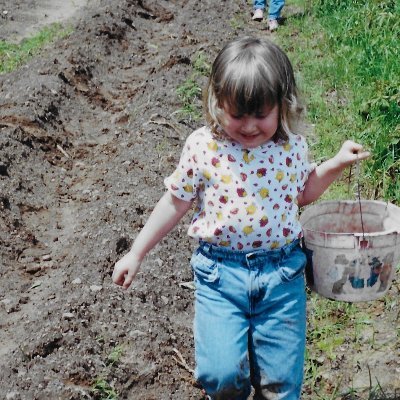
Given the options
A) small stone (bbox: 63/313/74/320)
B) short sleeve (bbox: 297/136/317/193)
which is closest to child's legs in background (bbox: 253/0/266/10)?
small stone (bbox: 63/313/74/320)

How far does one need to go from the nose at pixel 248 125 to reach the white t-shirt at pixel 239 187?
111mm

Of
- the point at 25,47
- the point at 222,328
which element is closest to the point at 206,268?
the point at 222,328

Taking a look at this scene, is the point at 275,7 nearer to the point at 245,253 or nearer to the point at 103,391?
the point at 103,391

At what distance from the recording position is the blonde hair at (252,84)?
2301 mm

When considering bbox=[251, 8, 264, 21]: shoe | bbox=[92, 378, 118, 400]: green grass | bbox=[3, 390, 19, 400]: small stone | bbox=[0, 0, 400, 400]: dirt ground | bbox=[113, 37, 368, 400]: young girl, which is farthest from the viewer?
bbox=[251, 8, 264, 21]: shoe

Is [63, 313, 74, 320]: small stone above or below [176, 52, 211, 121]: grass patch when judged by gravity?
above

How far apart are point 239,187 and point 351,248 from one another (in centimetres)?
40

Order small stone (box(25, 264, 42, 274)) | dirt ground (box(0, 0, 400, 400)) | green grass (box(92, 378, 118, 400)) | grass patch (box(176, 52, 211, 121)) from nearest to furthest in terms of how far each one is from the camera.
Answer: green grass (box(92, 378, 118, 400)), dirt ground (box(0, 0, 400, 400)), small stone (box(25, 264, 42, 274)), grass patch (box(176, 52, 211, 121))

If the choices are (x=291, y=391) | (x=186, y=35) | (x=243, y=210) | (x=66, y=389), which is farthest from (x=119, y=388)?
(x=186, y=35)

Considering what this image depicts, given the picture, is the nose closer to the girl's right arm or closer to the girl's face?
the girl's face

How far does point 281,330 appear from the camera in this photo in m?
2.52

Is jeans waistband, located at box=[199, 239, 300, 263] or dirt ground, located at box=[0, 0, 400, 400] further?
dirt ground, located at box=[0, 0, 400, 400]

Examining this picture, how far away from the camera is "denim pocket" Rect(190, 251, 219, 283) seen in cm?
249

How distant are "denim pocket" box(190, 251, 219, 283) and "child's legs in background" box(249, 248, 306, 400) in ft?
Result: 0.47
